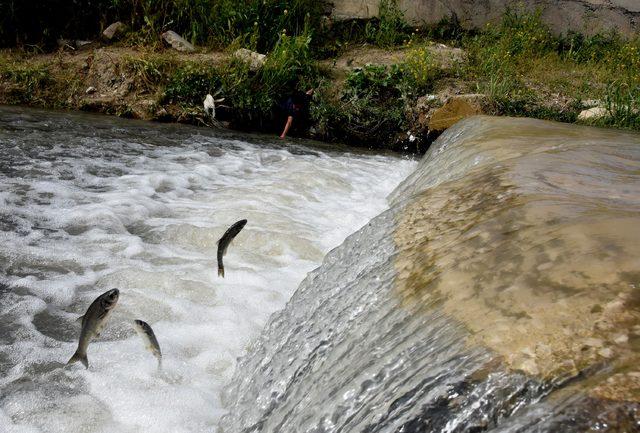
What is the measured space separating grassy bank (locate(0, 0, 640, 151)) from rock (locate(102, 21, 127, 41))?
0.18 metres

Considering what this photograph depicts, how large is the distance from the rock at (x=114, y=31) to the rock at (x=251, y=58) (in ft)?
7.62

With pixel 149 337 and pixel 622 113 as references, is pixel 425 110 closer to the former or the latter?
pixel 622 113

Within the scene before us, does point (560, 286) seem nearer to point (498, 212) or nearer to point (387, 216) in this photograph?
point (498, 212)

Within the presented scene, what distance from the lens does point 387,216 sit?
121 inches

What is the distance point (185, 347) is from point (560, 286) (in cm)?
187

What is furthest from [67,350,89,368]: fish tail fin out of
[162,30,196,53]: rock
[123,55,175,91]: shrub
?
[162,30,196,53]: rock

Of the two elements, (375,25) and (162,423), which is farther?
(375,25)

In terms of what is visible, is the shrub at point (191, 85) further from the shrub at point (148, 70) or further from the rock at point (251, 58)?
the rock at point (251, 58)

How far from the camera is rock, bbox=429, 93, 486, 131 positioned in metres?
8.58

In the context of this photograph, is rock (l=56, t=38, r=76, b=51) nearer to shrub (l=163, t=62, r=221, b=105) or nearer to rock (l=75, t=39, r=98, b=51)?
rock (l=75, t=39, r=98, b=51)

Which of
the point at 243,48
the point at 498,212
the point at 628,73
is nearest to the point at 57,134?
the point at 243,48

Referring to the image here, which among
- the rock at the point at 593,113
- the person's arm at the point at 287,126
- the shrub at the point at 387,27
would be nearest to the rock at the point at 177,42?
the person's arm at the point at 287,126

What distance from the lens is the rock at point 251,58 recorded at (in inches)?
374

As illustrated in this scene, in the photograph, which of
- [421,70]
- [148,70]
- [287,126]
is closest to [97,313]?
[287,126]
